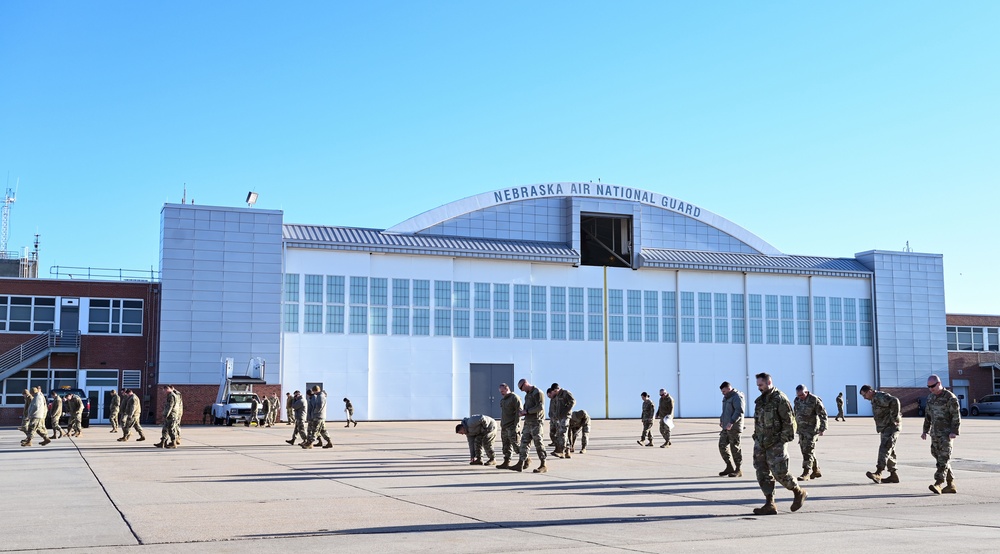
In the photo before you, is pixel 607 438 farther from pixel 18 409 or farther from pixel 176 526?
pixel 18 409

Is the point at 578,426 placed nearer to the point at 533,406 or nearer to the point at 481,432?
the point at 481,432

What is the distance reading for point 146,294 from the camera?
45.8 metres

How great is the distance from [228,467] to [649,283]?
35.6 meters

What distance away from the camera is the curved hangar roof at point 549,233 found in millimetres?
46875

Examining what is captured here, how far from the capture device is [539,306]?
163 ft

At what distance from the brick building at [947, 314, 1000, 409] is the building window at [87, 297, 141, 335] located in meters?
42.0

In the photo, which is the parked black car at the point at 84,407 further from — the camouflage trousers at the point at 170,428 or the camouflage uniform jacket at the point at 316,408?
the camouflage uniform jacket at the point at 316,408

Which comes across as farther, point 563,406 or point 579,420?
point 579,420

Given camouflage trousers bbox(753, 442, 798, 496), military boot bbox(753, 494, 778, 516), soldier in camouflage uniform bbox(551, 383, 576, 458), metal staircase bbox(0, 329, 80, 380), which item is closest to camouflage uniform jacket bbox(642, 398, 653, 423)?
soldier in camouflage uniform bbox(551, 383, 576, 458)

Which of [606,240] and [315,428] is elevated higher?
[606,240]

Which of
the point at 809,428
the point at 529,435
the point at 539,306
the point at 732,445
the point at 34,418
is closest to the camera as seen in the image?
the point at 809,428

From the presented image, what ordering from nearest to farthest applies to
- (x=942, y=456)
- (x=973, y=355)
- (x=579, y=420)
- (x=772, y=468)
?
(x=772, y=468), (x=942, y=456), (x=579, y=420), (x=973, y=355)

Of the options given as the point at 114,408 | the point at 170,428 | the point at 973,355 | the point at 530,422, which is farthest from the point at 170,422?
the point at 973,355

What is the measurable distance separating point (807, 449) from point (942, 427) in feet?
8.14
